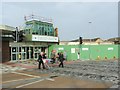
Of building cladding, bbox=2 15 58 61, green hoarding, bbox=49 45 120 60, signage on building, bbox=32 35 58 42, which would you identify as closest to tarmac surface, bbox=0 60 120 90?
building cladding, bbox=2 15 58 61

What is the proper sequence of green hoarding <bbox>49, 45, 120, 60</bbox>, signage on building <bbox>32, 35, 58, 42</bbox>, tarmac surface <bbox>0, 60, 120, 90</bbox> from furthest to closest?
green hoarding <bbox>49, 45, 120, 60</bbox>
signage on building <bbox>32, 35, 58, 42</bbox>
tarmac surface <bbox>0, 60, 120, 90</bbox>

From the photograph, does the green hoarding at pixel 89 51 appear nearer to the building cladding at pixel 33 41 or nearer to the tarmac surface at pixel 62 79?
the building cladding at pixel 33 41

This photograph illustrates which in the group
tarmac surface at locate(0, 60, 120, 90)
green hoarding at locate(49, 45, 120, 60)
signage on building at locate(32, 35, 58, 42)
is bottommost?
tarmac surface at locate(0, 60, 120, 90)

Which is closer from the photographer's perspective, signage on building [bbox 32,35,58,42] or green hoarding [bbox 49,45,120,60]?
signage on building [bbox 32,35,58,42]

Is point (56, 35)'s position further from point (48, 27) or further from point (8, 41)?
point (8, 41)

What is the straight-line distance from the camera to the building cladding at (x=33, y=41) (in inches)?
1246

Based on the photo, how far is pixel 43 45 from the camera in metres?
36.6

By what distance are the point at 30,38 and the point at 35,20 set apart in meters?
4.18

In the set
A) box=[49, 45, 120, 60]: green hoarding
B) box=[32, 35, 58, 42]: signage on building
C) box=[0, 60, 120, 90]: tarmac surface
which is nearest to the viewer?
box=[0, 60, 120, 90]: tarmac surface

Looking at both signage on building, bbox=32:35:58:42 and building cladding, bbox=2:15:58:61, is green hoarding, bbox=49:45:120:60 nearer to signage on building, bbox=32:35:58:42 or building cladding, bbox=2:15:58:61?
signage on building, bbox=32:35:58:42

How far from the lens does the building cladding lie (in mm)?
31639


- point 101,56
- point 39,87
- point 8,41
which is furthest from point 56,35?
point 39,87

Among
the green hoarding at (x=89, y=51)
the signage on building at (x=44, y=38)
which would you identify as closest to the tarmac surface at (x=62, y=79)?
the signage on building at (x=44, y=38)

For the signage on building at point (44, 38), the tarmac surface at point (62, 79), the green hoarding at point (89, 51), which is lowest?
the tarmac surface at point (62, 79)
